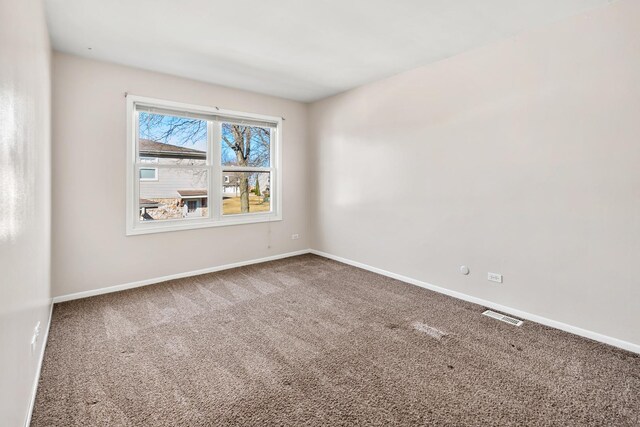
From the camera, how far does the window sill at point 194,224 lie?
377cm

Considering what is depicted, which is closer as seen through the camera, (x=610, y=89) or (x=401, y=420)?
(x=401, y=420)

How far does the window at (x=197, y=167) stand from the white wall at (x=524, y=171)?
1.68 metres

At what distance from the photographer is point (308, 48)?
10.4 ft

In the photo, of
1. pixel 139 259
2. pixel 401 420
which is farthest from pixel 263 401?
pixel 139 259

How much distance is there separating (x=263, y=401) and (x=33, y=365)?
1372 millimetres

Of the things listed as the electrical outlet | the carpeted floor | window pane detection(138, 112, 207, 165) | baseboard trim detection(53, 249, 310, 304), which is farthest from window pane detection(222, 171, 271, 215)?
the electrical outlet

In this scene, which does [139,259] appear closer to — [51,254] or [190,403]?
[51,254]

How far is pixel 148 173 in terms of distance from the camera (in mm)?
3889

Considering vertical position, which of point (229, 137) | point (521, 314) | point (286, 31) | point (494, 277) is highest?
point (286, 31)

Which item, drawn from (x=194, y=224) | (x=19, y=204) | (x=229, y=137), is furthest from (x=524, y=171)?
(x=194, y=224)

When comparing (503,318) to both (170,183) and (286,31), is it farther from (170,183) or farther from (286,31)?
(170,183)

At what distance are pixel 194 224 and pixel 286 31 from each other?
8.74 feet

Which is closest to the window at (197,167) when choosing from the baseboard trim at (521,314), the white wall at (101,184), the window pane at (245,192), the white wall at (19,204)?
the window pane at (245,192)

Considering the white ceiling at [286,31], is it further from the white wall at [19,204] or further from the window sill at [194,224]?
the window sill at [194,224]
